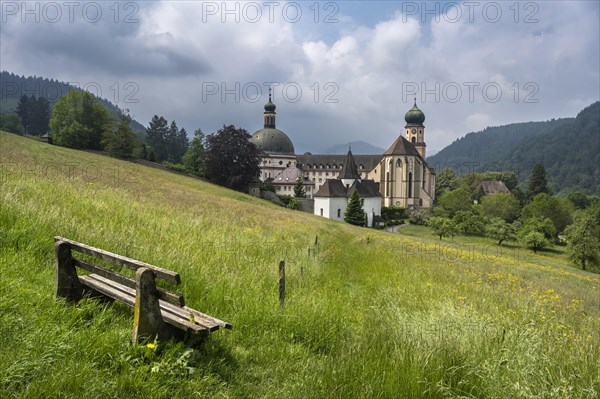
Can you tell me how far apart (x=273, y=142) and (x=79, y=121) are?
239ft

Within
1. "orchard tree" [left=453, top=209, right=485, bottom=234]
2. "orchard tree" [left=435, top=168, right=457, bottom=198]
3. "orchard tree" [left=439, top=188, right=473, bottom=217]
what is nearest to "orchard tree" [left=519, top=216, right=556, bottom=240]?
Answer: "orchard tree" [left=453, top=209, right=485, bottom=234]

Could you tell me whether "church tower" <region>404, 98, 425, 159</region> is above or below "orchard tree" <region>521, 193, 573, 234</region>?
above

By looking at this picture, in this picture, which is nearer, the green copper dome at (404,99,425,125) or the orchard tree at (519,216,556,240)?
the orchard tree at (519,216,556,240)

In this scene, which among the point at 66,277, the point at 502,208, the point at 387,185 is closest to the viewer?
the point at 66,277

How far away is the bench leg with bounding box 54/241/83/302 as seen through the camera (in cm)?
401

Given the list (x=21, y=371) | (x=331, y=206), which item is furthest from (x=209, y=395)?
(x=331, y=206)

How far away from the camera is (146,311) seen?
3.38 metres

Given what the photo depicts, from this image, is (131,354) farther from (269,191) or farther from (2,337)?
(269,191)

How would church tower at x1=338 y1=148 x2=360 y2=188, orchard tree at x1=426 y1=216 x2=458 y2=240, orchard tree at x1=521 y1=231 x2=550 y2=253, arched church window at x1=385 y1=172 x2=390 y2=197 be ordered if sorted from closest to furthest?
orchard tree at x1=521 y1=231 x2=550 y2=253, orchard tree at x1=426 y1=216 x2=458 y2=240, church tower at x1=338 y1=148 x2=360 y2=188, arched church window at x1=385 y1=172 x2=390 y2=197

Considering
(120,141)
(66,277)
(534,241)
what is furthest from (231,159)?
(66,277)

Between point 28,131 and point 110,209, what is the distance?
132 m

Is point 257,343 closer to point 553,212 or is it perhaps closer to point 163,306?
point 163,306

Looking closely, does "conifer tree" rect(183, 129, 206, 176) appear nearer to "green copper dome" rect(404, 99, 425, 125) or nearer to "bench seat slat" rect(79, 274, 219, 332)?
"bench seat slat" rect(79, 274, 219, 332)

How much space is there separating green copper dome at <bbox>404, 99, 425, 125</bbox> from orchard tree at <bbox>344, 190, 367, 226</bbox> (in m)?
72.1
